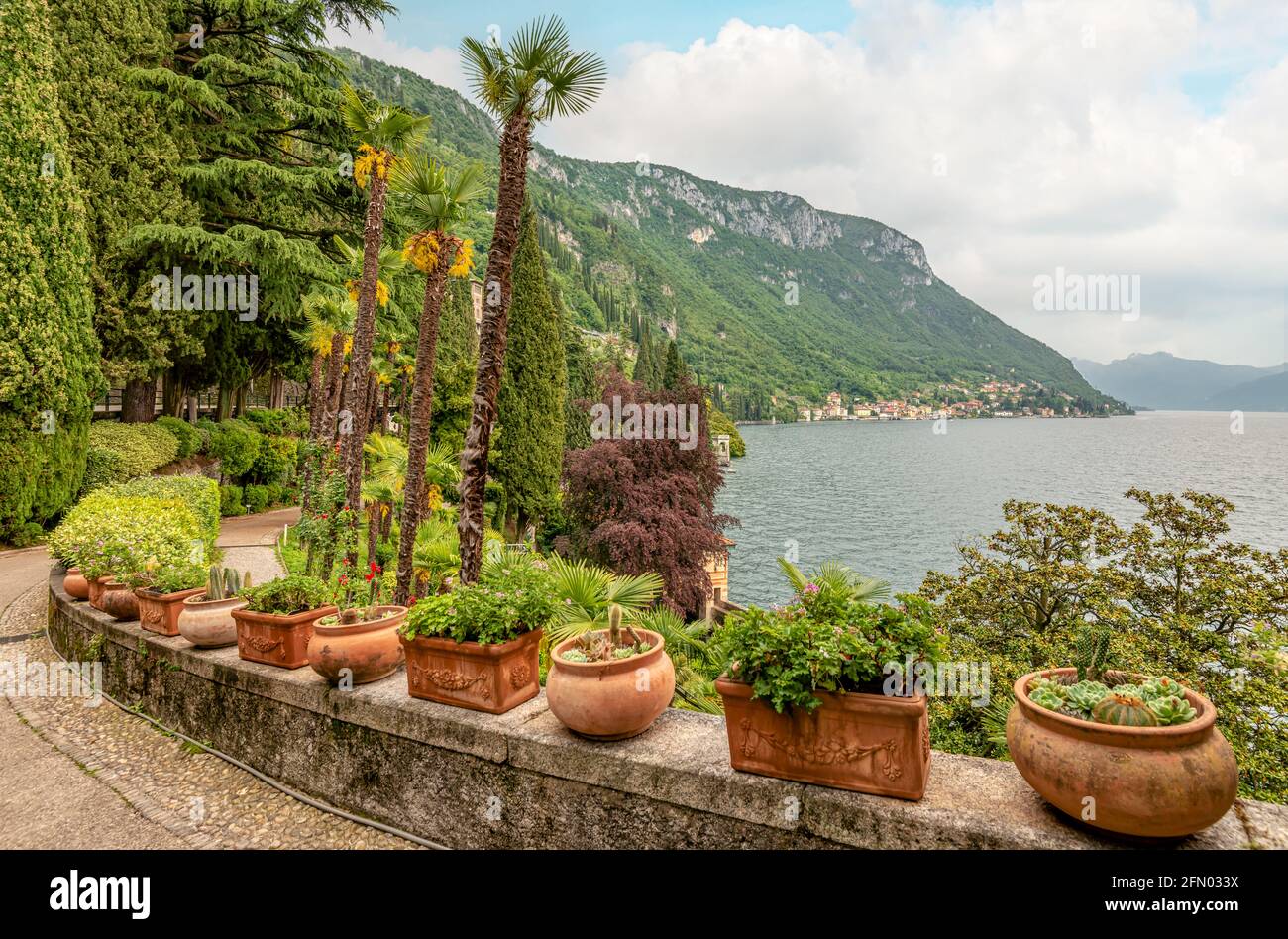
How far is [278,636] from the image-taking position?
409cm

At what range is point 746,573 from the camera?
32219 mm

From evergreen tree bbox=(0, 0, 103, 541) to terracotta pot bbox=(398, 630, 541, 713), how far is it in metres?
15.3

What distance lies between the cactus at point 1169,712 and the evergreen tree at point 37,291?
60.5 feet

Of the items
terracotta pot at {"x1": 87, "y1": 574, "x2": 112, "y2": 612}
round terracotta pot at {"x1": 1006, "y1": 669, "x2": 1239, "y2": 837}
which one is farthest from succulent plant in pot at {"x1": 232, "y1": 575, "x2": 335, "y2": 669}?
round terracotta pot at {"x1": 1006, "y1": 669, "x2": 1239, "y2": 837}

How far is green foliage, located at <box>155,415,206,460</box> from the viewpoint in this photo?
19391mm

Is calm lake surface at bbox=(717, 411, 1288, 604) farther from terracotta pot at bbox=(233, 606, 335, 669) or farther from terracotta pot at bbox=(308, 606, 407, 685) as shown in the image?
terracotta pot at bbox=(233, 606, 335, 669)

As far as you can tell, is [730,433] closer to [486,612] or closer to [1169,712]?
[486,612]

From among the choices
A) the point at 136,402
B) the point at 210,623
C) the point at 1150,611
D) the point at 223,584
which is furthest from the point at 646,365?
the point at 210,623

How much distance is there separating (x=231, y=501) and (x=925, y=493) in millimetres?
55086

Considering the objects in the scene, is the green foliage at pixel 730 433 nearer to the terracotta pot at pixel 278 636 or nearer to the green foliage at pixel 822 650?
the terracotta pot at pixel 278 636

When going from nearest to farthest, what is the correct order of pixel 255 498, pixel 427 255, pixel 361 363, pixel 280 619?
pixel 280 619 < pixel 427 255 < pixel 361 363 < pixel 255 498
